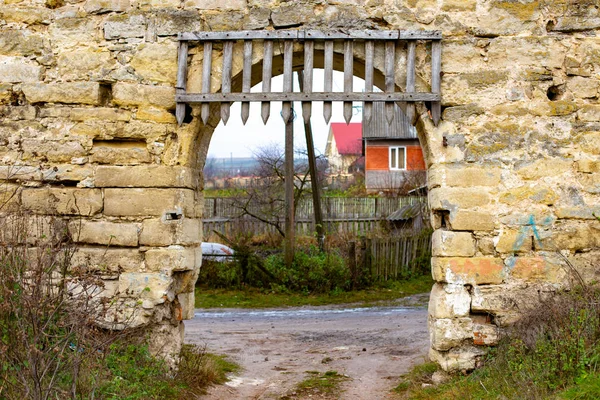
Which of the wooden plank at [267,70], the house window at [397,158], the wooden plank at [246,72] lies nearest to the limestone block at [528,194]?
the wooden plank at [267,70]

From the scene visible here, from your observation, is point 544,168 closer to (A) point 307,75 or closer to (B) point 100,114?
(A) point 307,75

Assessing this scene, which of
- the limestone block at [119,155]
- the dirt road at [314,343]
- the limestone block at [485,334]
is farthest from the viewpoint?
the dirt road at [314,343]

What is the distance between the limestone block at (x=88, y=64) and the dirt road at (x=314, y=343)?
120 inches

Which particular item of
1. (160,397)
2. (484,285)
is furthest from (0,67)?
(484,285)

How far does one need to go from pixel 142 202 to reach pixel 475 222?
113 inches

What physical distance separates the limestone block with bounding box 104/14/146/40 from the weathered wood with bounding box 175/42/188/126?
1.46 feet

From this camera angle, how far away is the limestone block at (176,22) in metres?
5.56

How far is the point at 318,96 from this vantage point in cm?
538

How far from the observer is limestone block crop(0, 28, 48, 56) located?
18.7 feet

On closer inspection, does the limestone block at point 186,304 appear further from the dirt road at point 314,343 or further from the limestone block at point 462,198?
the limestone block at point 462,198

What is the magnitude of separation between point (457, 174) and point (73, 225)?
→ 11.0 ft

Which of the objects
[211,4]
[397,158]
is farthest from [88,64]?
[397,158]

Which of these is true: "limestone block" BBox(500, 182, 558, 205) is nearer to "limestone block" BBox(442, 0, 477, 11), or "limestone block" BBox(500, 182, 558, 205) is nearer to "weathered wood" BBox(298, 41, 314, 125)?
"limestone block" BBox(442, 0, 477, 11)

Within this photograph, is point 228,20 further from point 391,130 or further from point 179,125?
point 391,130
